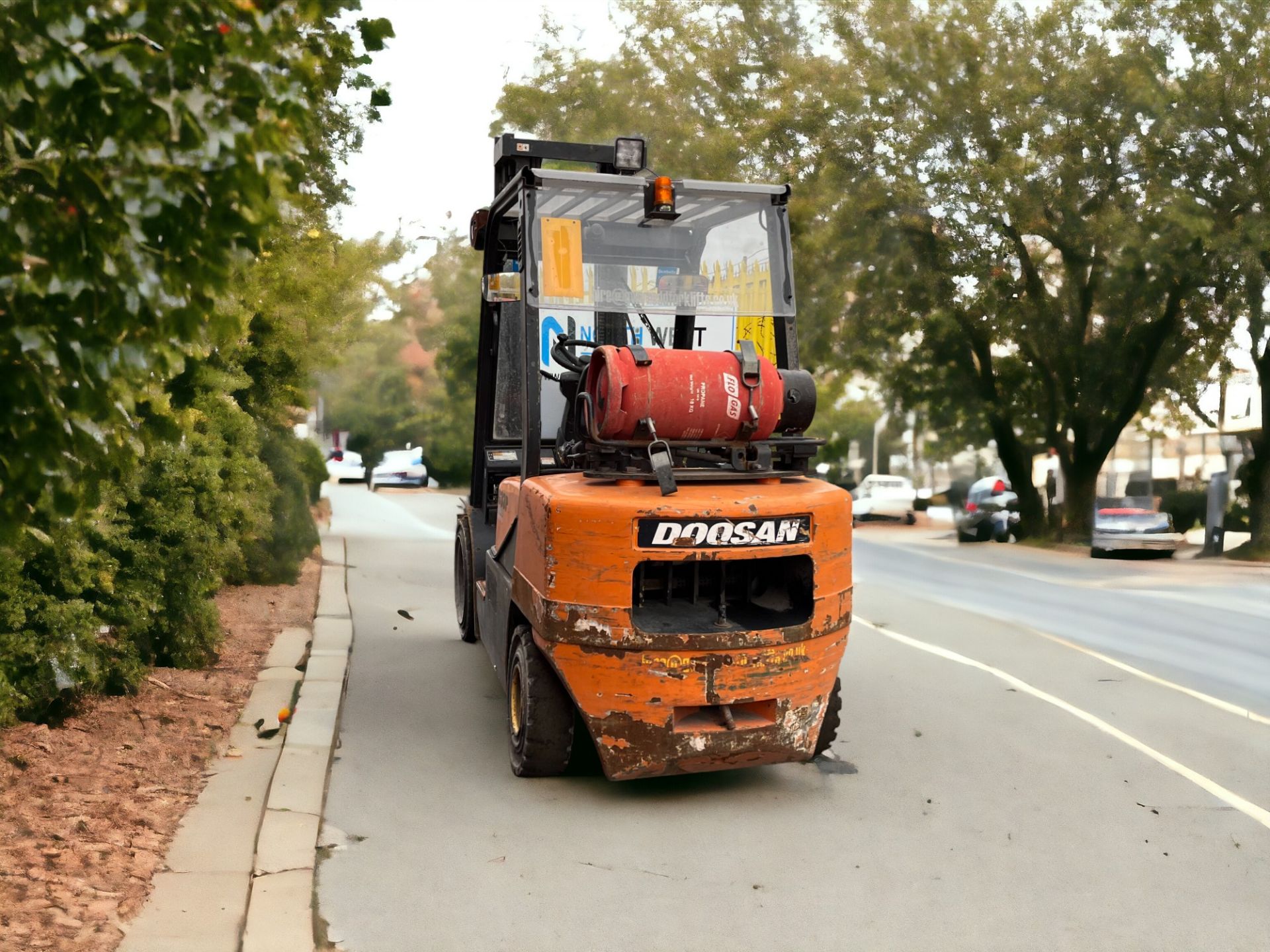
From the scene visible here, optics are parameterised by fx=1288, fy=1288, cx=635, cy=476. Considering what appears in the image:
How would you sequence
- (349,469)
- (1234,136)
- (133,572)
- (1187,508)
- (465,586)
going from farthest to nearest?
(349,469), (1187,508), (1234,136), (465,586), (133,572)

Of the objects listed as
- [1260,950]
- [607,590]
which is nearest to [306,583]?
[607,590]

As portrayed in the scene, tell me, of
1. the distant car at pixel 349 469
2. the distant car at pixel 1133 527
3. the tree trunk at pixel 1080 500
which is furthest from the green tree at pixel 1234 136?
the distant car at pixel 349 469

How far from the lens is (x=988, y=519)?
3027 cm

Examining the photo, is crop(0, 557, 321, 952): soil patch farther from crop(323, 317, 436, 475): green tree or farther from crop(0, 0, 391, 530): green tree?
crop(323, 317, 436, 475): green tree

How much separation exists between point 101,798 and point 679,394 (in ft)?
10.5

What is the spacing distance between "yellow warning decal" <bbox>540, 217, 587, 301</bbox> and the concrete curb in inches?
108

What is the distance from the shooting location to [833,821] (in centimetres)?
593

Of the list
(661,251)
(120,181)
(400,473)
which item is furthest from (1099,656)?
(400,473)

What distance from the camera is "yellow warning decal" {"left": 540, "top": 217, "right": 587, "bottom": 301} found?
6.90m

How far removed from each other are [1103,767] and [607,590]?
10.2 ft

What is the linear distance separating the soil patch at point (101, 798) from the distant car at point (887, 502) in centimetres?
3151

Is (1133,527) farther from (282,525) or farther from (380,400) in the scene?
(380,400)

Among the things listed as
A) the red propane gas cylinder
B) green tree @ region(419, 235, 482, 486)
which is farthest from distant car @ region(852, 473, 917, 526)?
the red propane gas cylinder

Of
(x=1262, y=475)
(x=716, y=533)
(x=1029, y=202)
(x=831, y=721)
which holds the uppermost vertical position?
(x=1029, y=202)
